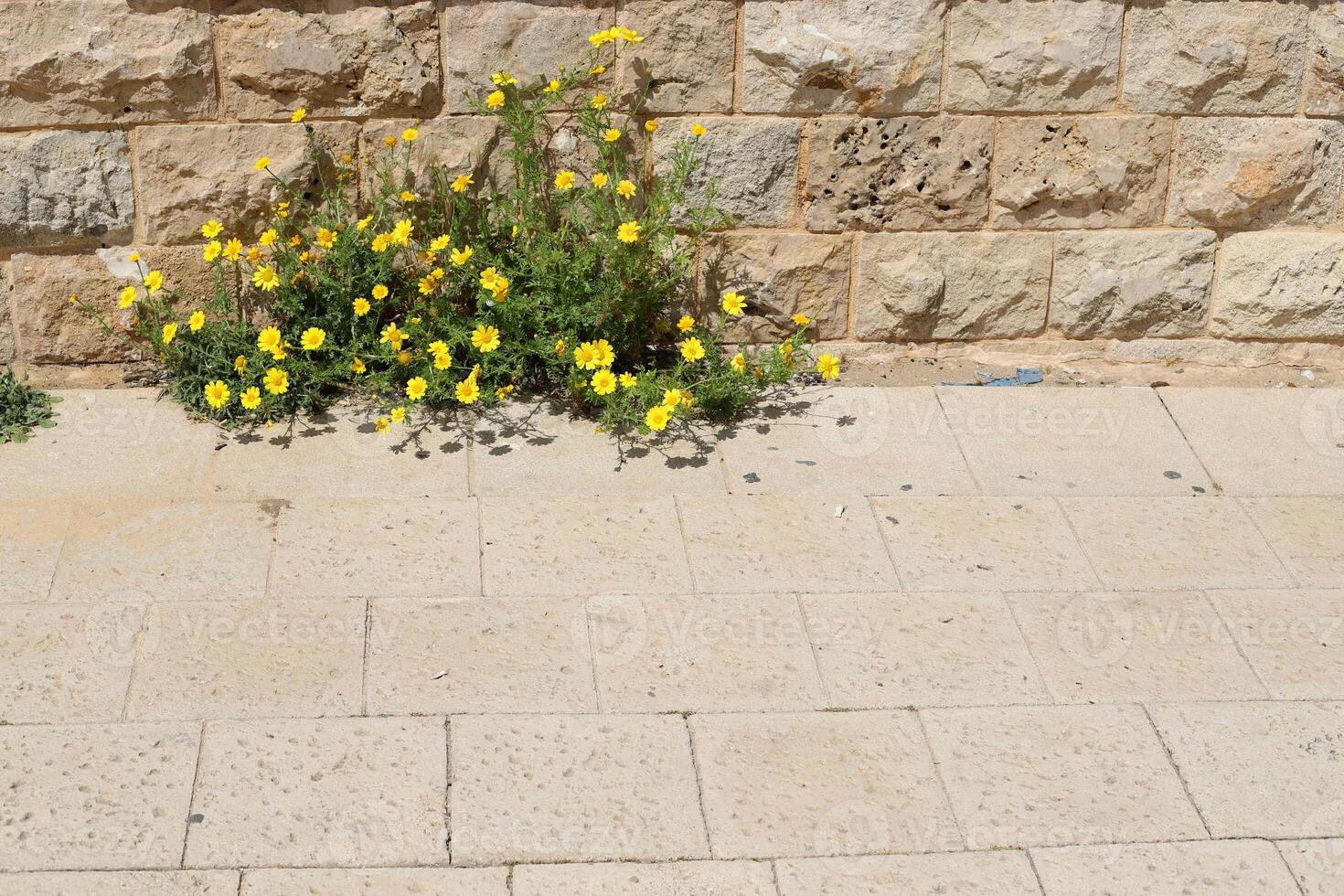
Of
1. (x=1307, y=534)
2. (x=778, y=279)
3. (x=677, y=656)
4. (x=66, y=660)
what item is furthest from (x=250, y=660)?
(x=1307, y=534)

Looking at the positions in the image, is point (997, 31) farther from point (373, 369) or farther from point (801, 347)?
point (373, 369)

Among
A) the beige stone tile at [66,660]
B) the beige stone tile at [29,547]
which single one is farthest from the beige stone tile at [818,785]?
the beige stone tile at [29,547]

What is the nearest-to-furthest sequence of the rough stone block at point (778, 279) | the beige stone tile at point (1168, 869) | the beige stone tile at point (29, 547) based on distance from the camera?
the beige stone tile at point (1168, 869), the beige stone tile at point (29, 547), the rough stone block at point (778, 279)

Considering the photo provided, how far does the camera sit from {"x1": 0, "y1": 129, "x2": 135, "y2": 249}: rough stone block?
14.1ft

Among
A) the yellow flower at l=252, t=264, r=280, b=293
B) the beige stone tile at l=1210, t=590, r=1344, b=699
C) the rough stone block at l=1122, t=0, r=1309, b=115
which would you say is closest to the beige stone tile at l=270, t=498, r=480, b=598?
the yellow flower at l=252, t=264, r=280, b=293

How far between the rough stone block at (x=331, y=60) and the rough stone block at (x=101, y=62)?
10 cm

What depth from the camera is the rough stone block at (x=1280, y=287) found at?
191 inches

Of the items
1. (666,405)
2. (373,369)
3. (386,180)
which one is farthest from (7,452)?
(666,405)

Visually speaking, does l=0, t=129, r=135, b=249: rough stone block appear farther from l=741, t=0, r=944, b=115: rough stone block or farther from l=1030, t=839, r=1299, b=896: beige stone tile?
l=1030, t=839, r=1299, b=896: beige stone tile

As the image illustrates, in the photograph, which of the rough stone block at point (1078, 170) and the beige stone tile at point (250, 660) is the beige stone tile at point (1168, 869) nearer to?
the beige stone tile at point (250, 660)

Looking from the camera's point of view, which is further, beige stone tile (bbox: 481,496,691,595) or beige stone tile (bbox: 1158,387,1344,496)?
beige stone tile (bbox: 1158,387,1344,496)

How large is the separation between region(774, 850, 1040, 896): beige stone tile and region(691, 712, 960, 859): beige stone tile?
1.2 inches

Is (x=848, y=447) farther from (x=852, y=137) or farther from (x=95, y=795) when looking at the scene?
(x=95, y=795)

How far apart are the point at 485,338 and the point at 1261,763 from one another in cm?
254
